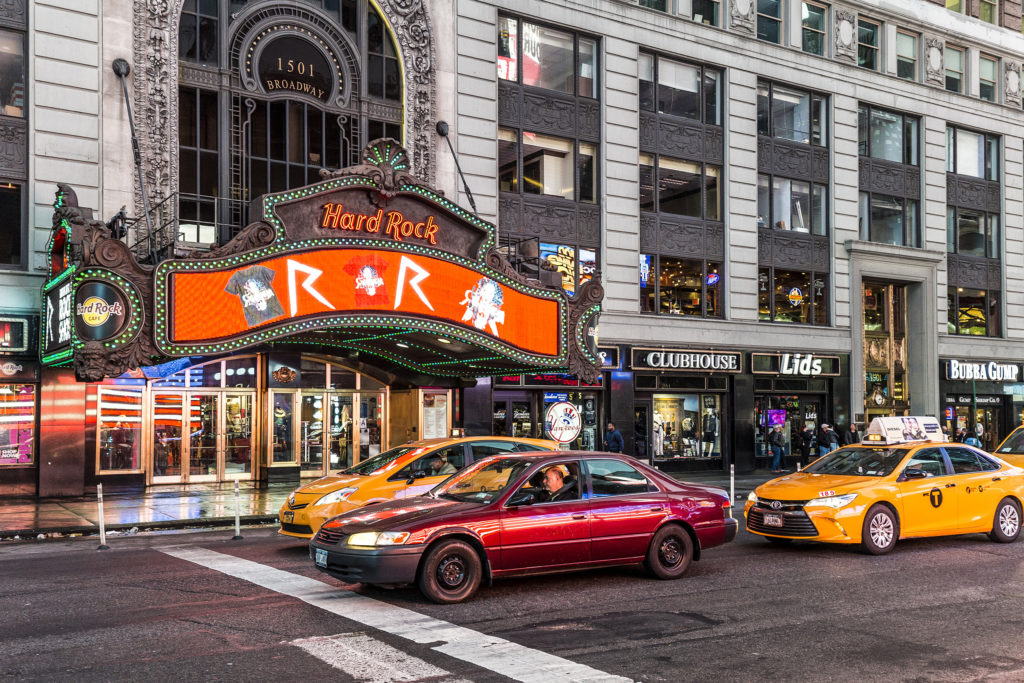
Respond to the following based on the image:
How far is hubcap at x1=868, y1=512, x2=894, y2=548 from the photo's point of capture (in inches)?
497

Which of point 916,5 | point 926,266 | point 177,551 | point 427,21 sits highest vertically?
point 916,5

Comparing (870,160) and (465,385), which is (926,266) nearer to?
(870,160)

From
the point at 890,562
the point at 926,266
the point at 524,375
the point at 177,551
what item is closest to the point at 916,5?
the point at 926,266

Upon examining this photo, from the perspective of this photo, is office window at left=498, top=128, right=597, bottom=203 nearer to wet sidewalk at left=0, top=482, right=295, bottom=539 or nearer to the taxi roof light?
wet sidewalk at left=0, top=482, right=295, bottom=539

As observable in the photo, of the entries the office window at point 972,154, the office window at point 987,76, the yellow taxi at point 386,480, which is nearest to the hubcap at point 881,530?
the yellow taxi at point 386,480

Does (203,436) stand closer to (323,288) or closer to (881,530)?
(323,288)

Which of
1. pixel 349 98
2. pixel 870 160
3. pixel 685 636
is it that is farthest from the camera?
pixel 870 160

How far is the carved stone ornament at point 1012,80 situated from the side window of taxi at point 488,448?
107 ft

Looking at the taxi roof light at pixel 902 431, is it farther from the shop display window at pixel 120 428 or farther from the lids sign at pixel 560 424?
the shop display window at pixel 120 428

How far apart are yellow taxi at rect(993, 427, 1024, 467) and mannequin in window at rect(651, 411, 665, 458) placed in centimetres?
1075

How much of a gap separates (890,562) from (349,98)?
17.3 meters

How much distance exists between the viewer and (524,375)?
25188 millimetres

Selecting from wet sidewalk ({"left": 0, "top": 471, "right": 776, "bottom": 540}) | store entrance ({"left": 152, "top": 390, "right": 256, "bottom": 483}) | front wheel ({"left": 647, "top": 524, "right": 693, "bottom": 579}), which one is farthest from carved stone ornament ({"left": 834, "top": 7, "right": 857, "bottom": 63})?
front wheel ({"left": 647, "top": 524, "right": 693, "bottom": 579})

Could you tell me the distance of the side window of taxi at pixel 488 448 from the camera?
13570mm
